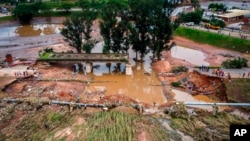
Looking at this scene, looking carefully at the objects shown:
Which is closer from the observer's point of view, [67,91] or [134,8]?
[67,91]

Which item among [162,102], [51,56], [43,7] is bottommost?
[162,102]

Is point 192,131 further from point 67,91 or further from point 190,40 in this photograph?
point 190,40

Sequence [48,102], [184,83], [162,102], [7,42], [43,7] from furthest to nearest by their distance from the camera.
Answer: [43,7] → [7,42] → [184,83] → [162,102] → [48,102]

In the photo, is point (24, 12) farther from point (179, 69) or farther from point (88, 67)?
point (179, 69)

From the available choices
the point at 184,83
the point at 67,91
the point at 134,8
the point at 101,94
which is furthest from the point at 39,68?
the point at 184,83

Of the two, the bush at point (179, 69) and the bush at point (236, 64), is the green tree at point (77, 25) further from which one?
the bush at point (236, 64)

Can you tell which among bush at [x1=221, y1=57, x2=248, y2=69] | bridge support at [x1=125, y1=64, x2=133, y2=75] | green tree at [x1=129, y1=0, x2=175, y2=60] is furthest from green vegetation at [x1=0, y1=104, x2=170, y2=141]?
bush at [x1=221, y1=57, x2=248, y2=69]

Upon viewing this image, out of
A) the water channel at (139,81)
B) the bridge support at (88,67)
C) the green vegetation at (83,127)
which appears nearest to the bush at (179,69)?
the water channel at (139,81)

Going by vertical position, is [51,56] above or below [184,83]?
above

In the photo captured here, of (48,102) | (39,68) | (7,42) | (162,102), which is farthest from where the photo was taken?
(7,42)
